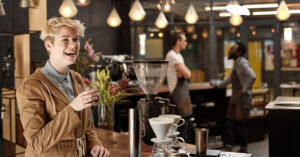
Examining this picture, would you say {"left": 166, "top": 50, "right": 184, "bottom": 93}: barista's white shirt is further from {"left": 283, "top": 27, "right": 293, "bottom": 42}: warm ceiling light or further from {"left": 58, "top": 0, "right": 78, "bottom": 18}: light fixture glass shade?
{"left": 283, "top": 27, "right": 293, "bottom": 42}: warm ceiling light

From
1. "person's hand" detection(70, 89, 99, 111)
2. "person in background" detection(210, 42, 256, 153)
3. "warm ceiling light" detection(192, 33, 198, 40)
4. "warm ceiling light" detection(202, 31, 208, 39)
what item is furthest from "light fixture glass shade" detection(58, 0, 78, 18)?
"person's hand" detection(70, 89, 99, 111)

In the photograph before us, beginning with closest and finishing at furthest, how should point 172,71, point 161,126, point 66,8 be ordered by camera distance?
point 161,126
point 172,71
point 66,8

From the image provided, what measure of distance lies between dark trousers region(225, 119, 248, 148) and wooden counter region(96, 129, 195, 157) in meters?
3.07

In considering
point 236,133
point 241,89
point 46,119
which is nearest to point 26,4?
point 46,119

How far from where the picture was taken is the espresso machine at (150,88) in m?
2.12

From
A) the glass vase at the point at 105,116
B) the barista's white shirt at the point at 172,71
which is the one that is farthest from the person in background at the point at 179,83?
the glass vase at the point at 105,116

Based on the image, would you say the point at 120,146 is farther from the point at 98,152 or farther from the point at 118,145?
the point at 98,152

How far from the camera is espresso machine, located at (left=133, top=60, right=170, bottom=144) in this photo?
6.97ft

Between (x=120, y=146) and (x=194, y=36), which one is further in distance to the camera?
(x=194, y=36)

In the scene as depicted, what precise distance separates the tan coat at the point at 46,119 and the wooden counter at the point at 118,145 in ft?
1.56

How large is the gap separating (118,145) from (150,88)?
1.98 feet

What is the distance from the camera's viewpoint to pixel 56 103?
72.1 inches

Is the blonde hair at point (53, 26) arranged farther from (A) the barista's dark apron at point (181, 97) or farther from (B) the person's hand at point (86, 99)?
(A) the barista's dark apron at point (181, 97)

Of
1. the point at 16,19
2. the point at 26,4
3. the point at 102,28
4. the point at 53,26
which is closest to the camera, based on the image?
the point at 53,26
